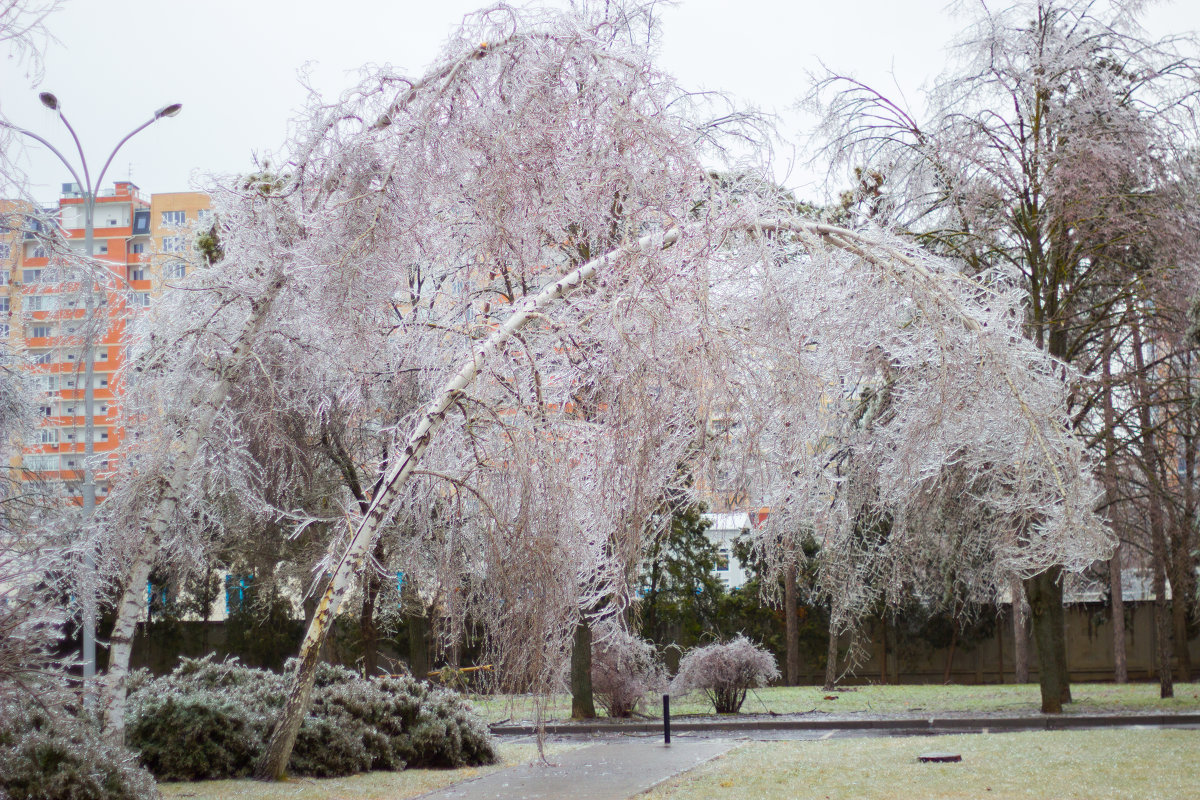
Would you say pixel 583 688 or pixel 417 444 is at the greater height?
pixel 417 444

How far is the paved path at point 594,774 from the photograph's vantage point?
10.2 meters

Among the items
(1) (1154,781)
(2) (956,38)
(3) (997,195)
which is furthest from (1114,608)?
(1) (1154,781)

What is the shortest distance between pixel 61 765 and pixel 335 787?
2960 millimetres

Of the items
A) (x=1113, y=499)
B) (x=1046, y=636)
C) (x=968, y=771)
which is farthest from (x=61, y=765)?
(x=1113, y=499)

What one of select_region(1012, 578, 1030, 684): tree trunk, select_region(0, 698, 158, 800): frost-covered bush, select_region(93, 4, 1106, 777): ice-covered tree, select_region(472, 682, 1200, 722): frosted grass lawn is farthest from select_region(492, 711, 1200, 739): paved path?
select_region(0, 698, 158, 800): frost-covered bush

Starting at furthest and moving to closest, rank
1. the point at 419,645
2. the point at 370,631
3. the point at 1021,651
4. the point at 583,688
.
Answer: the point at 1021,651 → the point at 419,645 → the point at 370,631 → the point at 583,688

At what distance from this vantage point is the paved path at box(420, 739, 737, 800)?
1023cm

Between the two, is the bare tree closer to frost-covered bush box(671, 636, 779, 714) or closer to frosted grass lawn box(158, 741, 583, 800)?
Result: frost-covered bush box(671, 636, 779, 714)

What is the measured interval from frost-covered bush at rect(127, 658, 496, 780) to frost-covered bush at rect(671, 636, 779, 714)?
22.5ft

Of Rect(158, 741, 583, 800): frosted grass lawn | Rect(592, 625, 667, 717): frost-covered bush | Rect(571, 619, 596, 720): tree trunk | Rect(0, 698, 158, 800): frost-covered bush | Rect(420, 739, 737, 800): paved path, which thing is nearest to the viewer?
Rect(0, 698, 158, 800): frost-covered bush

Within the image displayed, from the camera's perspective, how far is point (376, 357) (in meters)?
11.5

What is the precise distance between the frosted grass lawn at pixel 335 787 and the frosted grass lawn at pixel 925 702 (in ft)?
17.4

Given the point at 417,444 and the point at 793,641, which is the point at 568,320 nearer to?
the point at 417,444

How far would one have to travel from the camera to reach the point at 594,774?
11.5 metres
